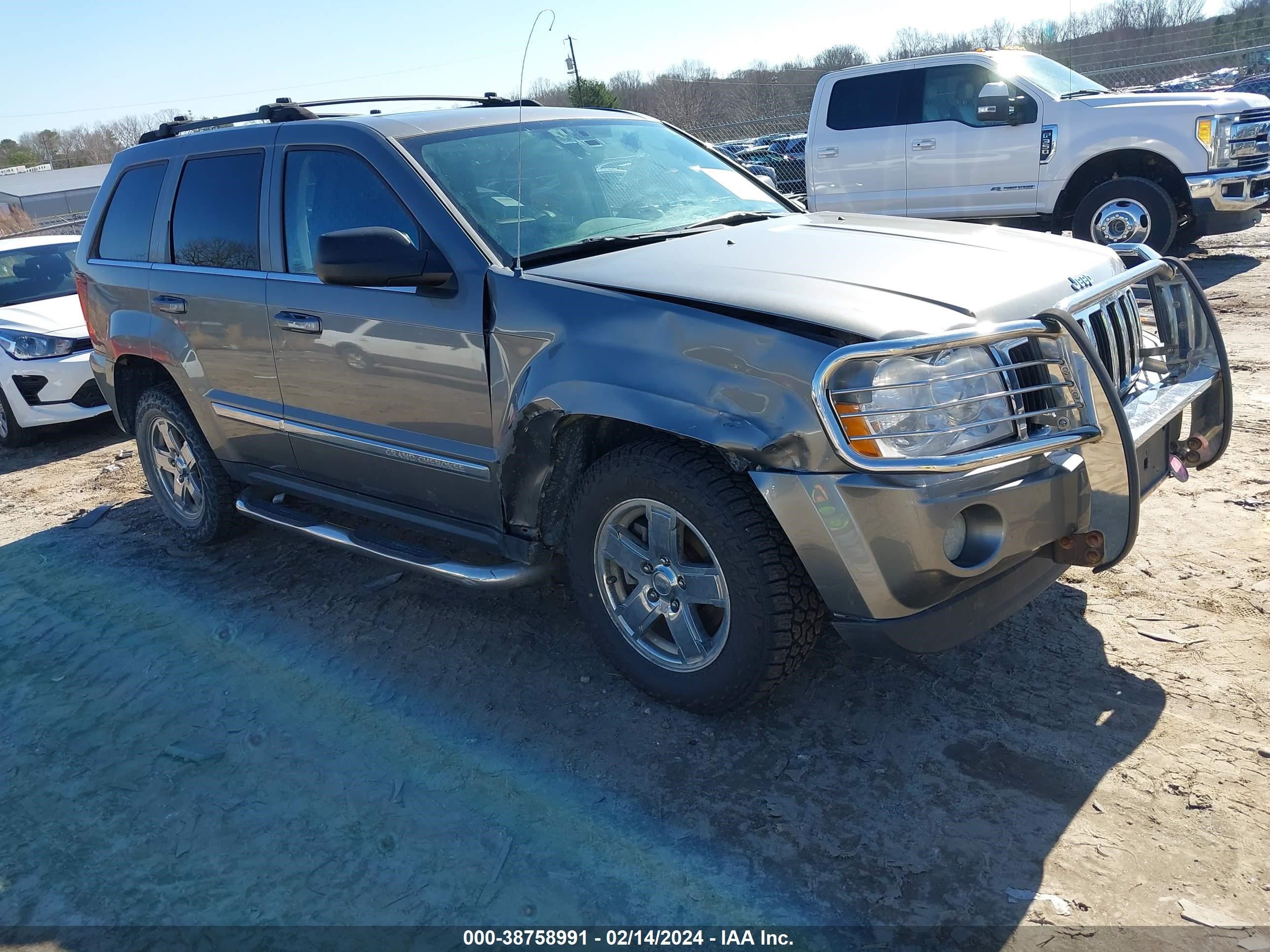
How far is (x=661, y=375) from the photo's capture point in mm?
2910

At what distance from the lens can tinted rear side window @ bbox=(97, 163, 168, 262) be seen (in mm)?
4910

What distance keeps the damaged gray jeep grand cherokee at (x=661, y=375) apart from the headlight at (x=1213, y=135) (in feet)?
21.3

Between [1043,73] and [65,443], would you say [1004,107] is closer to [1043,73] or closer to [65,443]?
[1043,73]

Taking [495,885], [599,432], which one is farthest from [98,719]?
[599,432]

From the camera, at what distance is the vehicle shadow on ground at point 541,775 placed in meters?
2.57

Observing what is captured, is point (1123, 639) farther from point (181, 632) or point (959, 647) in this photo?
point (181, 632)

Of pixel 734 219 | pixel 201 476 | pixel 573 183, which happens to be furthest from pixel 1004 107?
pixel 201 476

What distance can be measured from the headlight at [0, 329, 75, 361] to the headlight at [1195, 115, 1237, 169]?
9689mm

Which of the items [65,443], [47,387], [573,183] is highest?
[573,183]

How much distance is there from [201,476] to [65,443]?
158 inches

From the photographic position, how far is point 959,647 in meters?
3.53

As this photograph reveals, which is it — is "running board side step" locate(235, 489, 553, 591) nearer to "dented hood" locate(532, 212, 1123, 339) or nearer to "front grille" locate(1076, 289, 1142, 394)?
"dented hood" locate(532, 212, 1123, 339)

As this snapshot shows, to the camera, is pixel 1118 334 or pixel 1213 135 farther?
pixel 1213 135

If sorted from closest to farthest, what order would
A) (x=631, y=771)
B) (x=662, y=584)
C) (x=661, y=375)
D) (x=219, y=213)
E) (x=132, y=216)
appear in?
(x=661, y=375) → (x=631, y=771) → (x=662, y=584) → (x=219, y=213) → (x=132, y=216)
